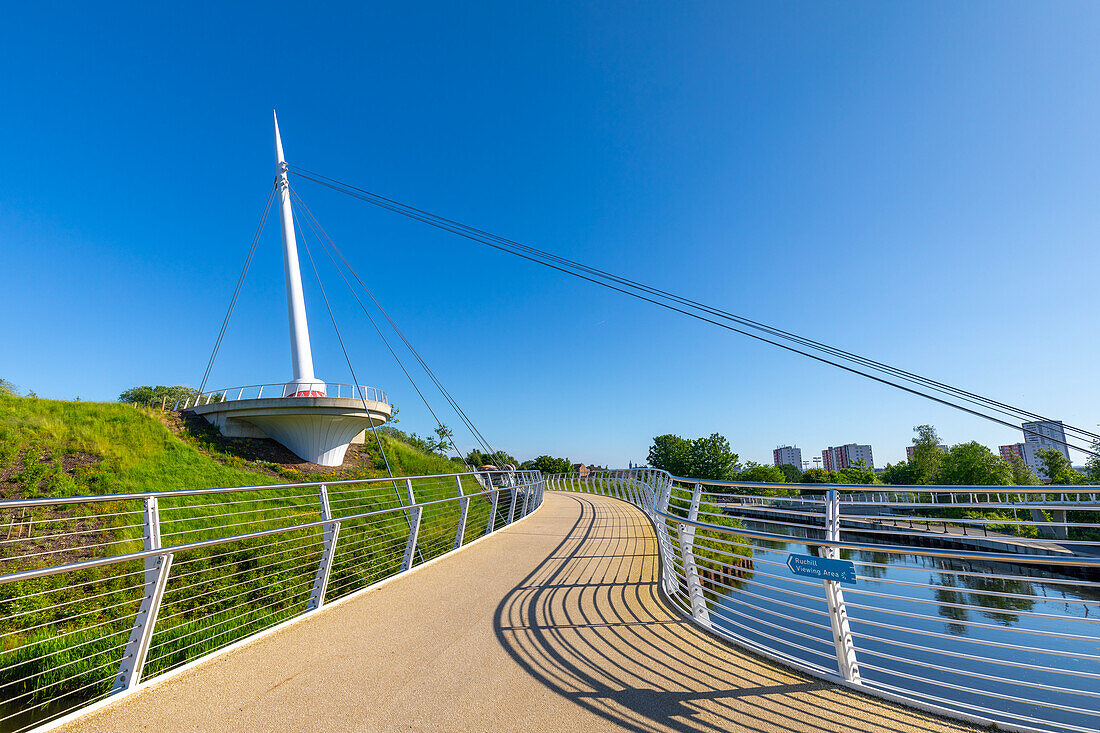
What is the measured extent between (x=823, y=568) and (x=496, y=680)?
8.02 feet

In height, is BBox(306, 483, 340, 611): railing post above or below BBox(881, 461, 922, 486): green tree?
Result: below

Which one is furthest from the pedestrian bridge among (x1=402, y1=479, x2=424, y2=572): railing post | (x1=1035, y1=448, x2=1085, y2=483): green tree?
(x1=1035, y1=448, x2=1085, y2=483): green tree

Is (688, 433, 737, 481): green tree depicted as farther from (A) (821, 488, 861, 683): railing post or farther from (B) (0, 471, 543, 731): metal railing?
(A) (821, 488, 861, 683): railing post

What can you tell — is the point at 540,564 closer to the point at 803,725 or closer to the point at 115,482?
Answer: the point at 803,725

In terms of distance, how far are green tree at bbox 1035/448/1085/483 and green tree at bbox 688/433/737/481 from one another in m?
26.5

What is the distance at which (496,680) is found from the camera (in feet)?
A: 12.5

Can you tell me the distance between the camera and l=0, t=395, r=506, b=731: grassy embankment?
5.48 m

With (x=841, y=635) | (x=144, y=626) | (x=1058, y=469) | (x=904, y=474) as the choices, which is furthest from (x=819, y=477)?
(x=144, y=626)

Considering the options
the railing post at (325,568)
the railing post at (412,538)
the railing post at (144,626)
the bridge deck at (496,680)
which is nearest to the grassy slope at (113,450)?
the railing post at (412,538)

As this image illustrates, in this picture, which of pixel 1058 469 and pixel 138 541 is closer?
pixel 138 541

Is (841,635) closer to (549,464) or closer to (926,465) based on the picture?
(549,464)

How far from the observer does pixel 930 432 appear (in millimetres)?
67312

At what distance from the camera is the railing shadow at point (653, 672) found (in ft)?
10.8

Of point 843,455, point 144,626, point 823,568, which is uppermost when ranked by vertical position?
point 843,455
